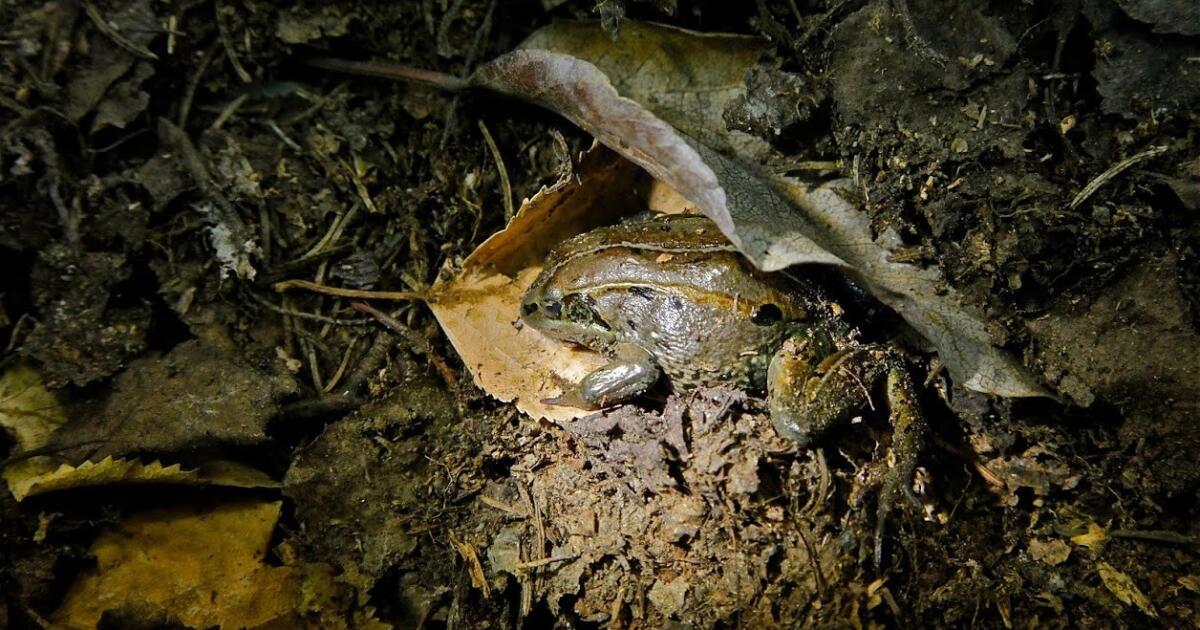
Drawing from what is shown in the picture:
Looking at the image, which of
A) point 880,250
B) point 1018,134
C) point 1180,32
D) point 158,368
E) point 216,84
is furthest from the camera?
point 216,84

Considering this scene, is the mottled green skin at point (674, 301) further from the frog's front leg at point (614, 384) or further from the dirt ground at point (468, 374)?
the dirt ground at point (468, 374)

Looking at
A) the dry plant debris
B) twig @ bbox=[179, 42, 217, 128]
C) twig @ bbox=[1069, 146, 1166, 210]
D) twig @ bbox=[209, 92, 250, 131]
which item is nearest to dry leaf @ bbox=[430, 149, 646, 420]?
the dry plant debris

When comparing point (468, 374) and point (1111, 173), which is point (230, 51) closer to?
point (468, 374)

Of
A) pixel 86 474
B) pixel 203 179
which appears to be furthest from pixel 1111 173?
pixel 86 474

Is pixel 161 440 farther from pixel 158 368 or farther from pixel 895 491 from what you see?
pixel 895 491

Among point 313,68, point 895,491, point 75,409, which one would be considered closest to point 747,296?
point 895,491

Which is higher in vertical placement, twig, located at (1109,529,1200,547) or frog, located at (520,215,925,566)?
frog, located at (520,215,925,566)

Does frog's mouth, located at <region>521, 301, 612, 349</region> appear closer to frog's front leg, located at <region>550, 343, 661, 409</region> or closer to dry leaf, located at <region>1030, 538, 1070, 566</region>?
frog's front leg, located at <region>550, 343, 661, 409</region>

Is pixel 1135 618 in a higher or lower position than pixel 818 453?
lower
